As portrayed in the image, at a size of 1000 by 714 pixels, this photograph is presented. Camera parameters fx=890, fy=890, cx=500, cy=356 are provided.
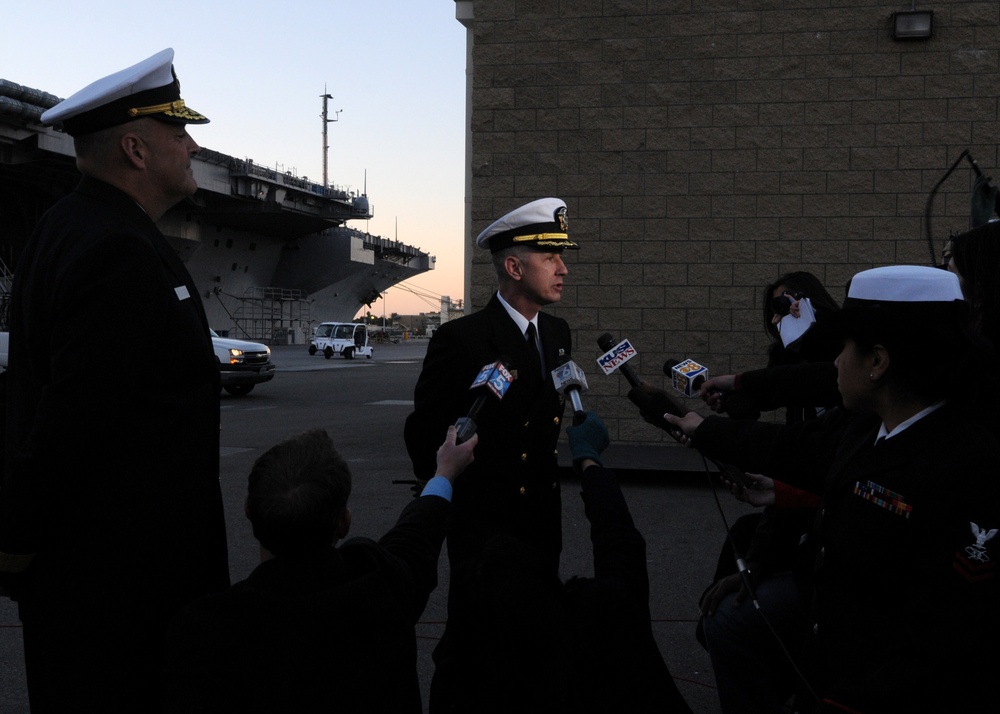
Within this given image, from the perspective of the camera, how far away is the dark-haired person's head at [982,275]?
2268 mm

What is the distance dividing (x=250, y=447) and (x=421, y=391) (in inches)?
355

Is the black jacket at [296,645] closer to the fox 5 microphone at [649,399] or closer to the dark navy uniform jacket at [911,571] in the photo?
the dark navy uniform jacket at [911,571]

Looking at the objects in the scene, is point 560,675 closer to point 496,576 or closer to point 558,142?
point 496,576

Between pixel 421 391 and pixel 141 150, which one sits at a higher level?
pixel 141 150

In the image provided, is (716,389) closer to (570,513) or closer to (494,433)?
(494,433)

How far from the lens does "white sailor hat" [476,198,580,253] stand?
3.35 metres

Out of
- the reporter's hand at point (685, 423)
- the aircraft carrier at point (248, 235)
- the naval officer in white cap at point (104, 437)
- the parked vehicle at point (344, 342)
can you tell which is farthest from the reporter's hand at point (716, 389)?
the aircraft carrier at point (248, 235)

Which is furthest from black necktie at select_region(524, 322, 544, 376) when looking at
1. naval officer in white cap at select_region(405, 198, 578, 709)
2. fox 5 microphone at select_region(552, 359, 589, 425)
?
fox 5 microphone at select_region(552, 359, 589, 425)

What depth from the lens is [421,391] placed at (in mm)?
3268

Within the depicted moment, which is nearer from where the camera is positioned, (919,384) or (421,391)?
(919,384)

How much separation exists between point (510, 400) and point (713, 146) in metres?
7.10

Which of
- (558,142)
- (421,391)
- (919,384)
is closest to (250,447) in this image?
(558,142)

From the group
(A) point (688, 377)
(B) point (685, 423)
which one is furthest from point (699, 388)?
(B) point (685, 423)

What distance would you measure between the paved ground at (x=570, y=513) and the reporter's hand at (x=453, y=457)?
2.02 meters
